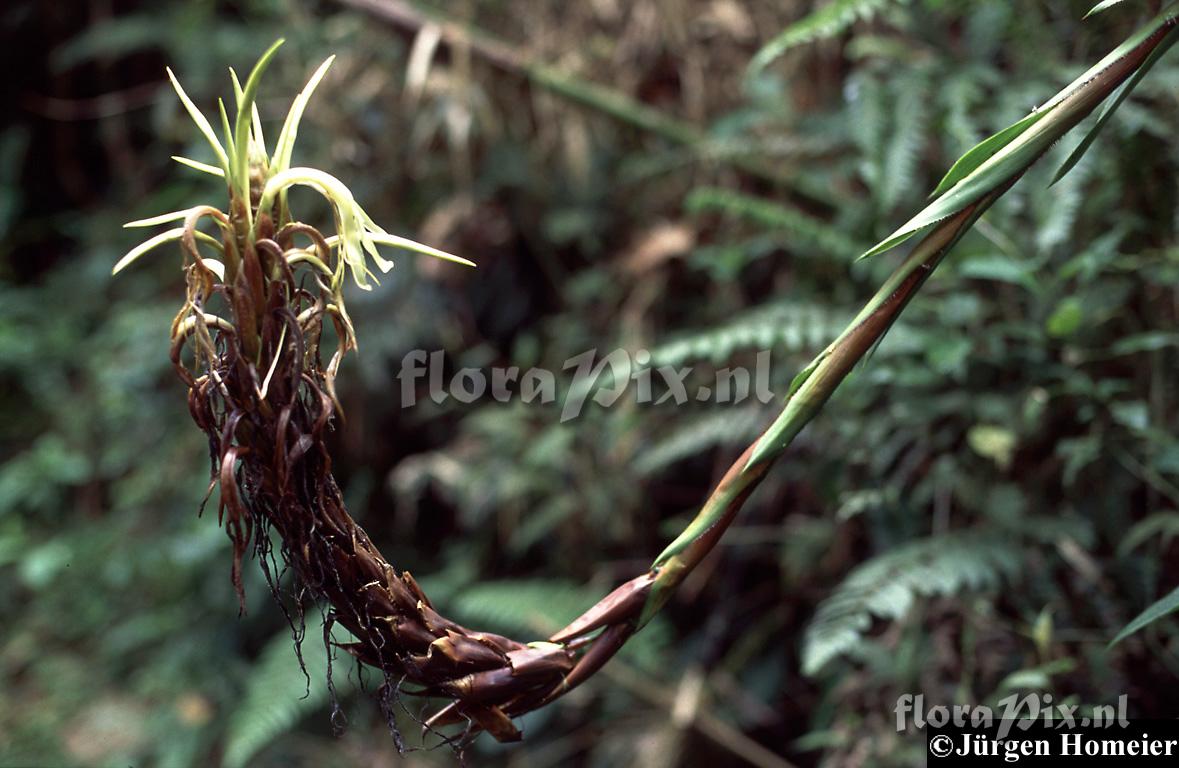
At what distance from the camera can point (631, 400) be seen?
5.10 feet

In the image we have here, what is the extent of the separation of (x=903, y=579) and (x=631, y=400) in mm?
661

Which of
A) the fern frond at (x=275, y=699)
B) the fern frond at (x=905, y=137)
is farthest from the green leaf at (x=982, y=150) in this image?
the fern frond at (x=275, y=699)

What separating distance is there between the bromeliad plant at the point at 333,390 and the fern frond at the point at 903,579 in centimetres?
43

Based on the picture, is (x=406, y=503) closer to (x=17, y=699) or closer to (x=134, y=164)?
(x=17, y=699)

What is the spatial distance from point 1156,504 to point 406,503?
129cm

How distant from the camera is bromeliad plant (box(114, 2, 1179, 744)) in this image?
0.53m

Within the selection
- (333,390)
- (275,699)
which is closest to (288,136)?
(333,390)

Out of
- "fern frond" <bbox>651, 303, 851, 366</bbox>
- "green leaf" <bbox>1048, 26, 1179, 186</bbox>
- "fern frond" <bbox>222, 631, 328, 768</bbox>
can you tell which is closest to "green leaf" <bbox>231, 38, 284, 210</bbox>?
"green leaf" <bbox>1048, 26, 1179, 186</bbox>

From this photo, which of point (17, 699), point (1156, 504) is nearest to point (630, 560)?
point (1156, 504)

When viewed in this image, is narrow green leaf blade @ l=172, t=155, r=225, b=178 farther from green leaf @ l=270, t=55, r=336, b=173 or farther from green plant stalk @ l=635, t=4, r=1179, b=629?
green plant stalk @ l=635, t=4, r=1179, b=629

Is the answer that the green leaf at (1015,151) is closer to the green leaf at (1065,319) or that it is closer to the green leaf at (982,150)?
the green leaf at (982,150)

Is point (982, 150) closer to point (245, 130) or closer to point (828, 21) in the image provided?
point (245, 130)

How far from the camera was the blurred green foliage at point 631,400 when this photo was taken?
1.05 metres

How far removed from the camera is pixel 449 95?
1.84 m
